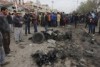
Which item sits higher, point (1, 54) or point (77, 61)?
point (1, 54)

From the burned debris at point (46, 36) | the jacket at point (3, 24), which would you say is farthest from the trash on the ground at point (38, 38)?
the jacket at point (3, 24)

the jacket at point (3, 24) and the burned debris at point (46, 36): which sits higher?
the jacket at point (3, 24)

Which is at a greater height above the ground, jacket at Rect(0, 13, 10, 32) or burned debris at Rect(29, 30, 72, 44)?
jacket at Rect(0, 13, 10, 32)

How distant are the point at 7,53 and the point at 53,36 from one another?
5.72 m

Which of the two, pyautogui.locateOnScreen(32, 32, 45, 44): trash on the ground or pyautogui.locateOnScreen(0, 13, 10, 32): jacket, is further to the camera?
pyautogui.locateOnScreen(32, 32, 45, 44): trash on the ground

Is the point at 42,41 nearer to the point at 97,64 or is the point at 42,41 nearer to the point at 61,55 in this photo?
the point at 61,55

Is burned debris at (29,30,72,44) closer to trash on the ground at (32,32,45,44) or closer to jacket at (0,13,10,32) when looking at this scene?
trash on the ground at (32,32,45,44)

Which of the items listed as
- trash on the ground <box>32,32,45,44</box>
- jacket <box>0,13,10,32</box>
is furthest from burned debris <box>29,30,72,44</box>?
jacket <box>0,13,10,32</box>

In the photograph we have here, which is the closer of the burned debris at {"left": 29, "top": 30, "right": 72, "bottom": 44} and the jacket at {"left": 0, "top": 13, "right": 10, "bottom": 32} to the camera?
the jacket at {"left": 0, "top": 13, "right": 10, "bottom": 32}

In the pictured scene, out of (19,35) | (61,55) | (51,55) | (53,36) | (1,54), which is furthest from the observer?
(53,36)

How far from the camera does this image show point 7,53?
39.8 ft

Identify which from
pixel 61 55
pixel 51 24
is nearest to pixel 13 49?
pixel 61 55

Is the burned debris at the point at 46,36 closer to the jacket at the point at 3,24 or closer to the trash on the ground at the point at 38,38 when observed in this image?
the trash on the ground at the point at 38,38

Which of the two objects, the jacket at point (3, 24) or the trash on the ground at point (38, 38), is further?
the trash on the ground at point (38, 38)
